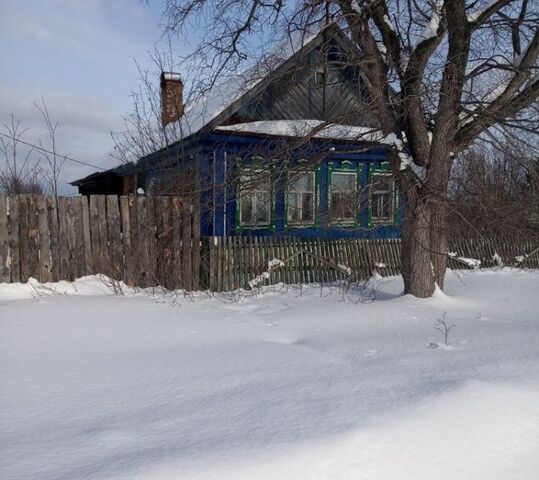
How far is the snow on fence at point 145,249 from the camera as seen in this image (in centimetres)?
751

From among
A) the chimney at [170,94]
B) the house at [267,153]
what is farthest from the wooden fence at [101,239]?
the chimney at [170,94]

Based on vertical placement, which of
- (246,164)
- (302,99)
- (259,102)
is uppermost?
(302,99)

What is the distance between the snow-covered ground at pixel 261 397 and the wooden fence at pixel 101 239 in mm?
1941

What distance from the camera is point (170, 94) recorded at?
13867 mm

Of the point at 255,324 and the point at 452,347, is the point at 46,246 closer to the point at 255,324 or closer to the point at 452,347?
the point at 255,324

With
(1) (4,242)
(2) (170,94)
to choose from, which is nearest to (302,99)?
(2) (170,94)

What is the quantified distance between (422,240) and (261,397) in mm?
5044

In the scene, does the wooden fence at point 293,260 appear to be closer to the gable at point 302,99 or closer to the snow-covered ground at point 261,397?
the snow-covered ground at point 261,397

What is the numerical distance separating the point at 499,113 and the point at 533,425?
5.36 m

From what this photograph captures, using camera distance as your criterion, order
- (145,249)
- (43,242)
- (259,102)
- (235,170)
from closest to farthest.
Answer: (43,242) → (145,249) → (235,170) → (259,102)

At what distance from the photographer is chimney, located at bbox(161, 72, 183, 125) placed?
44.2 ft

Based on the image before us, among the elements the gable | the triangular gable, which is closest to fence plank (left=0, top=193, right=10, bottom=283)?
the triangular gable

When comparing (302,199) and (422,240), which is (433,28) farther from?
(302,199)

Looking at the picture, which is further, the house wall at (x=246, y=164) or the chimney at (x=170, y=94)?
the chimney at (x=170, y=94)
